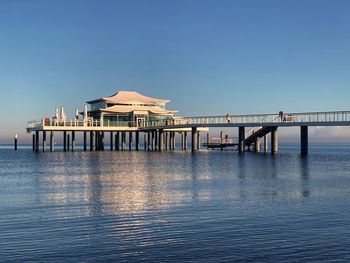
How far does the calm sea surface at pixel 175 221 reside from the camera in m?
15.7

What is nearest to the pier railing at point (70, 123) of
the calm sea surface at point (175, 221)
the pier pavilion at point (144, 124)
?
the pier pavilion at point (144, 124)

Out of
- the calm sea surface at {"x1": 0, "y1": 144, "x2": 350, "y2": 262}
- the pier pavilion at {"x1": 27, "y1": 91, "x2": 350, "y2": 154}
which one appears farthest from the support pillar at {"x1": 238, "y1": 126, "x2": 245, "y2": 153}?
the calm sea surface at {"x1": 0, "y1": 144, "x2": 350, "y2": 262}

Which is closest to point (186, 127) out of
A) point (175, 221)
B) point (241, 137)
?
point (241, 137)

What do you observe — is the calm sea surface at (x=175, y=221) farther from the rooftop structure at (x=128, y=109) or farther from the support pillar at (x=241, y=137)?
the rooftop structure at (x=128, y=109)

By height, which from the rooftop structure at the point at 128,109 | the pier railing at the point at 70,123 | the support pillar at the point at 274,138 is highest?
the rooftop structure at the point at 128,109

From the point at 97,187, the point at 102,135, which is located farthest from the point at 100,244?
the point at 102,135

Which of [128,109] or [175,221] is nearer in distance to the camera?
[175,221]

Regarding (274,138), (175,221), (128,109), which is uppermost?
(128,109)

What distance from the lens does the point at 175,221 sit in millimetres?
20516

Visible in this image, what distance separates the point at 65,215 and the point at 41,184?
13802 millimetres

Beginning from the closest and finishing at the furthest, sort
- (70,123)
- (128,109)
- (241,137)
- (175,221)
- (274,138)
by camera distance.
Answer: (175,221)
(274,138)
(241,137)
(70,123)
(128,109)

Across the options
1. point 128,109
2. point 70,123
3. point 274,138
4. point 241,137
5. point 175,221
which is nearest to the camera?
point 175,221

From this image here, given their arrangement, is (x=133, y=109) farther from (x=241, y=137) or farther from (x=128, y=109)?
(x=241, y=137)

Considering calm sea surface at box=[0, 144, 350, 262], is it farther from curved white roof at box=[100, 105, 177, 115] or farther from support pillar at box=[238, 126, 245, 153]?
curved white roof at box=[100, 105, 177, 115]
